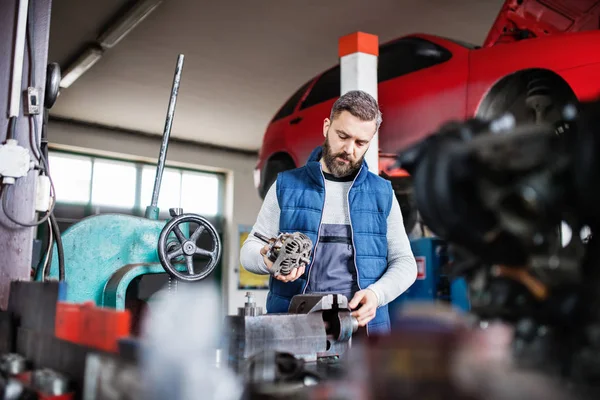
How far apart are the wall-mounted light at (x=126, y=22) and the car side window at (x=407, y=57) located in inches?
70.3

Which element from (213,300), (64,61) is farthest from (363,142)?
(64,61)

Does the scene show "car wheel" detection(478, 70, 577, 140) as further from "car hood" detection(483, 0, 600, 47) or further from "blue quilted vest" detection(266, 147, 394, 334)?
"blue quilted vest" detection(266, 147, 394, 334)

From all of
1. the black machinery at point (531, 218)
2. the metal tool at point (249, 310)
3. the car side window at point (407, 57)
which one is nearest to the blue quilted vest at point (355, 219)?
the metal tool at point (249, 310)

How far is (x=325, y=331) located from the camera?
1.08m

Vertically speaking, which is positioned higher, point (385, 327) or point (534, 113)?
point (534, 113)

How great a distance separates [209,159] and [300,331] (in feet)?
25.9

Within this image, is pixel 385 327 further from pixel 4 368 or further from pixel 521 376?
pixel 521 376

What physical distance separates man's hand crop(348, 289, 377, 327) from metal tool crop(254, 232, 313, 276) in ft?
0.55

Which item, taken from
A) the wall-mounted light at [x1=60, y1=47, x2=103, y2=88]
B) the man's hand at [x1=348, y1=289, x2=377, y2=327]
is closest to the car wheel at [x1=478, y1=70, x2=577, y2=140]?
the man's hand at [x1=348, y1=289, x2=377, y2=327]

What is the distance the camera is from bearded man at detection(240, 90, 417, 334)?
1748 mm

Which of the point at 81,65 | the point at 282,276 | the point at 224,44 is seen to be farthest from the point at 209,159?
the point at 282,276

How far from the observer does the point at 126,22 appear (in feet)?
14.5

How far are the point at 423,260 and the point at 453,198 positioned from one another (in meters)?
3.59

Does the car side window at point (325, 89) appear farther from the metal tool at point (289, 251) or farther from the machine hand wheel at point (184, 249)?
the metal tool at point (289, 251)
